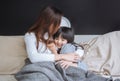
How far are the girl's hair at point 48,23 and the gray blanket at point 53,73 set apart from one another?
21 centimetres

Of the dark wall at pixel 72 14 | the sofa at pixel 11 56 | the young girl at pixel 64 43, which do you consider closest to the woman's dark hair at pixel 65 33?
the young girl at pixel 64 43

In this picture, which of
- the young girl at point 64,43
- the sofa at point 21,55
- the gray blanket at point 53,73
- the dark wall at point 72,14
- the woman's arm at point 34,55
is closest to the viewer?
the gray blanket at point 53,73

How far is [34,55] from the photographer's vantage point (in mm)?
1830

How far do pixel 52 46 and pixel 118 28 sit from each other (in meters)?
0.89

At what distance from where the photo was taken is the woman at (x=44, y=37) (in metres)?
1.84

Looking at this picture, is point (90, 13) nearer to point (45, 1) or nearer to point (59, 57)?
point (45, 1)

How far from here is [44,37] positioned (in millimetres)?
1920

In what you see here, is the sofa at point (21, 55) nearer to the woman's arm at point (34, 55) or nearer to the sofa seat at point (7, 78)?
the sofa seat at point (7, 78)

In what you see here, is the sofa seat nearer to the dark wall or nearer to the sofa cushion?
the sofa cushion

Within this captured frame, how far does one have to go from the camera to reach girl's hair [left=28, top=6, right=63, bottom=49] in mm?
1853

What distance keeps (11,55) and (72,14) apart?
0.74m

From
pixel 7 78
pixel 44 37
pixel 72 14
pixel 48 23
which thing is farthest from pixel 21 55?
pixel 72 14

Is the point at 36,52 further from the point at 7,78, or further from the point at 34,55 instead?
the point at 7,78

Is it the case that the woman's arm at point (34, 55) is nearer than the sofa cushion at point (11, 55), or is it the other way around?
the woman's arm at point (34, 55)
